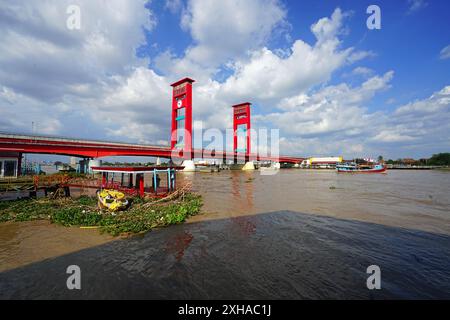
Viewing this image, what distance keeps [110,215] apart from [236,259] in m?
6.93

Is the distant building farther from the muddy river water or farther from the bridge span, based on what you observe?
the muddy river water

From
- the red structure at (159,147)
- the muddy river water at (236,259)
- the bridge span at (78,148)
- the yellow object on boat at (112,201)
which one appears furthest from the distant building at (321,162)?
the yellow object on boat at (112,201)

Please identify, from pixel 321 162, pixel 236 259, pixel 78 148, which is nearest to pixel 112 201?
pixel 236 259

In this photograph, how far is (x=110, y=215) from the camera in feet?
33.7

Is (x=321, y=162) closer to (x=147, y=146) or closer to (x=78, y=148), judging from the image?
(x=147, y=146)

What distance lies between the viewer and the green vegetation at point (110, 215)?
9008 mm

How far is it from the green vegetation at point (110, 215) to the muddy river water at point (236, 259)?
1.75 feet

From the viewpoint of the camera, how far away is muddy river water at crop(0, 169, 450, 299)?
4824mm

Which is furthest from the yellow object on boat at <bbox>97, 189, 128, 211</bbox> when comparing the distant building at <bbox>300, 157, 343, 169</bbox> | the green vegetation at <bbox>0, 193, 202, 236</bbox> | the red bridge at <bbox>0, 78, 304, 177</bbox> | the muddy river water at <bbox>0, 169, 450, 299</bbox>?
the distant building at <bbox>300, 157, 343, 169</bbox>

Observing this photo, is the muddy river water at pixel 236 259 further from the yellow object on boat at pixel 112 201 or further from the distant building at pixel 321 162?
the distant building at pixel 321 162
